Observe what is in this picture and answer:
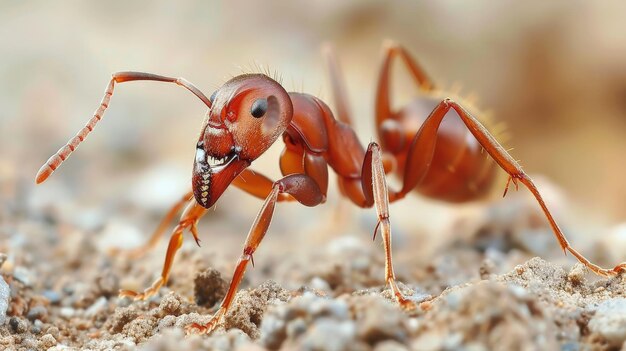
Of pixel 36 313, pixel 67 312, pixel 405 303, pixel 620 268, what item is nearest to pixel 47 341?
pixel 36 313

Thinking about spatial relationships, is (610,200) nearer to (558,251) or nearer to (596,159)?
(596,159)

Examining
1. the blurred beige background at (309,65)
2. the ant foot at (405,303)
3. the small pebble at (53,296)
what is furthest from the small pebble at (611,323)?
the blurred beige background at (309,65)

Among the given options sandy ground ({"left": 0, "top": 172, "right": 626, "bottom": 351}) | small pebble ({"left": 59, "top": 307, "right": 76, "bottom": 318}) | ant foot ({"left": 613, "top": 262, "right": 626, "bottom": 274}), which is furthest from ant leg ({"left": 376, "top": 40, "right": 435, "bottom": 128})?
small pebble ({"left": 59, "top": 307, "right": 76, "bottom": 318})

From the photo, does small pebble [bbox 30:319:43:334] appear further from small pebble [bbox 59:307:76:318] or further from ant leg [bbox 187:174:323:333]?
ant leg [bbox 187:174:323:333]

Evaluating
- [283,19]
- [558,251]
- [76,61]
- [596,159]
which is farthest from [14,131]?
[596,159]

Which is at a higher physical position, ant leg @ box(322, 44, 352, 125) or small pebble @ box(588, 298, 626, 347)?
ant leg @ box(322, 44, 352, 125)
